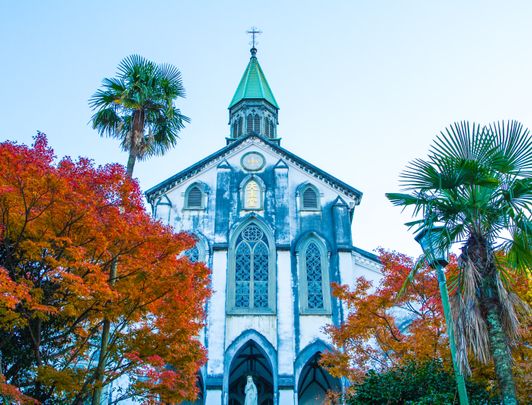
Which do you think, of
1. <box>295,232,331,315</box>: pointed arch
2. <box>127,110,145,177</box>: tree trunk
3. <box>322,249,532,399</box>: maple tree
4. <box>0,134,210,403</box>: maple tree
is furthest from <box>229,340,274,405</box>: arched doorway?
<box>127,110,145,177</box>: tree trunk

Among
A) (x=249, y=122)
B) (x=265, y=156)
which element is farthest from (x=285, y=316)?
(x=249, y=122)

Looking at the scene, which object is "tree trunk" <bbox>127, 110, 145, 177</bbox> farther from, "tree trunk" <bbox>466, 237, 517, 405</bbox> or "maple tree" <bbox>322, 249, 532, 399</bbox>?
"tree trunk" <bbox>466, 237, 517, 405</bbox>

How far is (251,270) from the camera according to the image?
2600 cm

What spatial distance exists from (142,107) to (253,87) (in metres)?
21.4

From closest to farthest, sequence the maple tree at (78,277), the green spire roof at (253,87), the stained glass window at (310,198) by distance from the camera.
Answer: the maple tree at (78,277), the stained glass window at (310,198), the green spire roof at (253,87)

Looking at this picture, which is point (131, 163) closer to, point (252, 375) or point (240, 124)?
point (252, 375)

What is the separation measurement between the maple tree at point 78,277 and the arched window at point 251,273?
1068cm

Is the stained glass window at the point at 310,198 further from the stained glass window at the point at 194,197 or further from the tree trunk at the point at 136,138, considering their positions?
the tree trunk at the point at 136,138

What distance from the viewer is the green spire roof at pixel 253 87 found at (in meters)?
37.6

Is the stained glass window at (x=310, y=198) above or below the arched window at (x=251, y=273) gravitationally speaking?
above

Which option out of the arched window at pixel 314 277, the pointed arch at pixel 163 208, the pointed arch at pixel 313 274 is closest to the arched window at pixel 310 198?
the pointed arch at pixel 313 274

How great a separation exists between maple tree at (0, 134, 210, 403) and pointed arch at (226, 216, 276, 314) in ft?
34.9

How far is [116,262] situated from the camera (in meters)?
13.3

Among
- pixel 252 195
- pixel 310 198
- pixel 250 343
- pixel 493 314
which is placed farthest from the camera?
pixel 310 198
